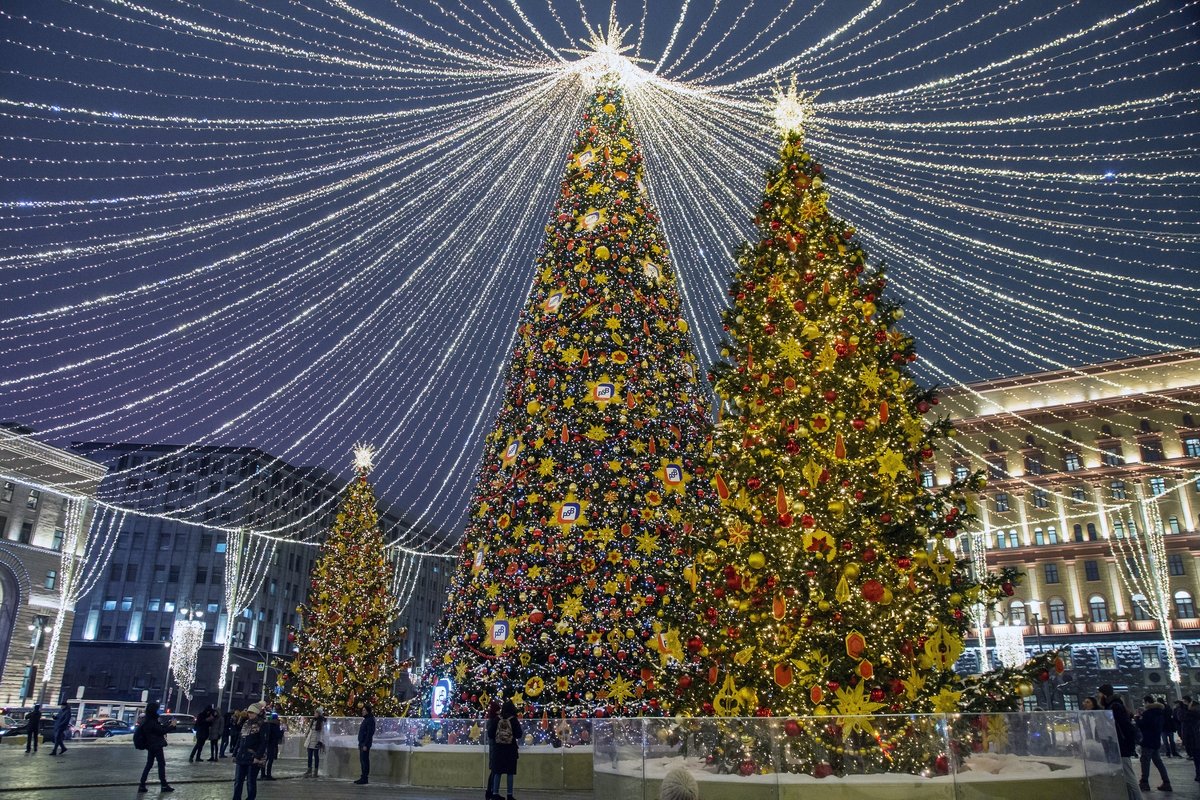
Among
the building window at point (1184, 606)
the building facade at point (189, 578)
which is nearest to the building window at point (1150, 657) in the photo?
the building window at point (1184, 606)

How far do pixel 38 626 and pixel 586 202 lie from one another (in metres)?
36.6

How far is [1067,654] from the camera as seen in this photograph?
1742 inches

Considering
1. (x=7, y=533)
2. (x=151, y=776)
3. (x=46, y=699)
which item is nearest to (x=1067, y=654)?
(x=151, y=776)

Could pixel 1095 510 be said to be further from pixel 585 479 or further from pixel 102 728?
pixel 102 728

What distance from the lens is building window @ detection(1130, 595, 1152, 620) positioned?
142 feet

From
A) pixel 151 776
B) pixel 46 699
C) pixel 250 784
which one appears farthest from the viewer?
pixel 46 699

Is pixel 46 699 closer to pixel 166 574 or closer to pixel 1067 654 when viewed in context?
pixel 166 574

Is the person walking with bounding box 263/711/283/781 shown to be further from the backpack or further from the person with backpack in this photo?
the backpack

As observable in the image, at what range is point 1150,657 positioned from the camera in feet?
141

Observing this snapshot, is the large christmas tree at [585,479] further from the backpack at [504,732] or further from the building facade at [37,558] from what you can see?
the building facade at [37,558]

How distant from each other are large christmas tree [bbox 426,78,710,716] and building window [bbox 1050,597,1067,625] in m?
43.2

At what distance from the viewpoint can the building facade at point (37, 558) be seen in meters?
35.7

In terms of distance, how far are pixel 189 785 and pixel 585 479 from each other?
320 inches

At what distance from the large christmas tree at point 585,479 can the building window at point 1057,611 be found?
4324 cm
